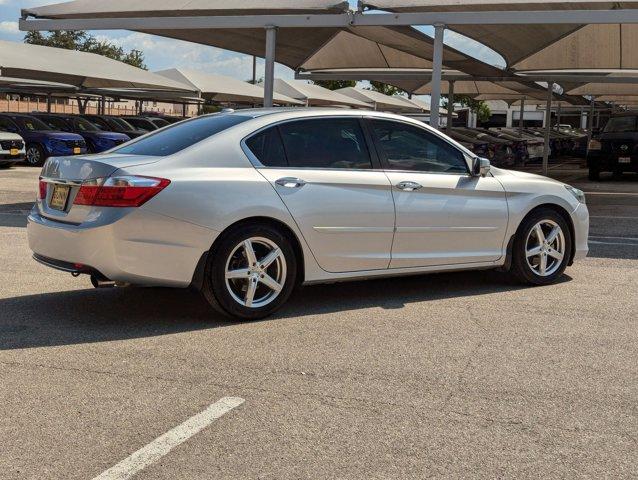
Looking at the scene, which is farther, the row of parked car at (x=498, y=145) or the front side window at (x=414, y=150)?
the row of parked car at (x=498, y=145)

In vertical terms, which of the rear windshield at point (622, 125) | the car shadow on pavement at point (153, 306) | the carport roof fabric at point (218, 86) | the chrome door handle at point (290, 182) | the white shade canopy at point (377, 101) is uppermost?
the white shade canopy at point (377, 101)

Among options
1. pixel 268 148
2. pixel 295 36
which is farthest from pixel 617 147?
pixel 268 148

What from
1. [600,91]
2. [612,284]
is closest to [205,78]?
[600,91]

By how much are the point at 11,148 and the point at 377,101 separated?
102ft

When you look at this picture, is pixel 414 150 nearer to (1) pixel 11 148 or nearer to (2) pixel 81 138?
(1) pixel 11 148

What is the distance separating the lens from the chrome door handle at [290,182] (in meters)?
6.05

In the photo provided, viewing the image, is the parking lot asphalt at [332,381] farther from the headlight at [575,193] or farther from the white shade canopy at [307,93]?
the white shade canopy at [307,93]

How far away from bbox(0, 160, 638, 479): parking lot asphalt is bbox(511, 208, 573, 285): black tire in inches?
5.4

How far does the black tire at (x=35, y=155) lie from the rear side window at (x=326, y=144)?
17715 millimetres

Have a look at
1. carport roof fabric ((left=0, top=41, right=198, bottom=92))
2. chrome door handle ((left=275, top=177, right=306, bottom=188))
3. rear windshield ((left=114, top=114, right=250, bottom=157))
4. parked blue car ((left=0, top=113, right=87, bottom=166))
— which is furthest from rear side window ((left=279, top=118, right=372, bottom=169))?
carport roof fabric ((left=0, top=41, right=198, bottom=92))

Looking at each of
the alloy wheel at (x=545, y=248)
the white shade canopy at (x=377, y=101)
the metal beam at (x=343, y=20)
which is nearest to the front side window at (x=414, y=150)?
the alloy wheel at (x=545, y=248)

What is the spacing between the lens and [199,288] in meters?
5.79

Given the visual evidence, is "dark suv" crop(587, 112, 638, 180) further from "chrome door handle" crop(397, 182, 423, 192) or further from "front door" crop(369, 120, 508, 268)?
"chrome door handle" crop(397, 182, 423, 192)

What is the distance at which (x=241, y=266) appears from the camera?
5945 mm
